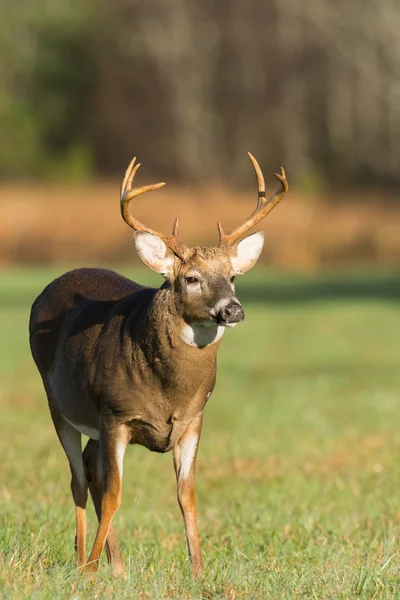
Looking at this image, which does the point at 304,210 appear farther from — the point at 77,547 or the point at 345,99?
the point at 77,547

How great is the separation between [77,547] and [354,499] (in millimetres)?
3486

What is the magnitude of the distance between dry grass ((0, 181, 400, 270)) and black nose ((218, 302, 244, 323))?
3916 centimetres

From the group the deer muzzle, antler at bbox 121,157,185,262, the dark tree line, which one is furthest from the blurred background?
the deer muzzle

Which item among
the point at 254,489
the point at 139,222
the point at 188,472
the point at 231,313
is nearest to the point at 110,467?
the point at 188,472

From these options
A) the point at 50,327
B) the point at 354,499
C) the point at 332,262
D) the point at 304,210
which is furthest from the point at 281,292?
the point at 50,327

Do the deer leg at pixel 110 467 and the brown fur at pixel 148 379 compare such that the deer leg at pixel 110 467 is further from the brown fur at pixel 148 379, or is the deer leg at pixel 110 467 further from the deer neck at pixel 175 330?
the deer neck at pixel 175 330

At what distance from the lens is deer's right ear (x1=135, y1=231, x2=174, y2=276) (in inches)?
286

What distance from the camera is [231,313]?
689cm

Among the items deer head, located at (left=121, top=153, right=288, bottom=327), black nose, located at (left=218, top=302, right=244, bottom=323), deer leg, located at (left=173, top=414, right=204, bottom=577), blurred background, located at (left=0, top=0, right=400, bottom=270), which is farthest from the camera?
blurred background, located at (left=0, top=0, right=400, bottom=270)

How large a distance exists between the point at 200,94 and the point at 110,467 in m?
60.3

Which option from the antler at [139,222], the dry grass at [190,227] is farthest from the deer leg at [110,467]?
the dry grass at [190,227]

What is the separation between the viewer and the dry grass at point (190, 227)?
48406 millimetres

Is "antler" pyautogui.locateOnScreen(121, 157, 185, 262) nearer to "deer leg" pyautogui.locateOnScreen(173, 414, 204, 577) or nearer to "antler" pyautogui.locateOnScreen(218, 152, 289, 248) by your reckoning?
"antler" pyautogui.locateOnScreen(218, 152, 289, 248)

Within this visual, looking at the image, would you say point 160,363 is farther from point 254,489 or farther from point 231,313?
point 254,489
